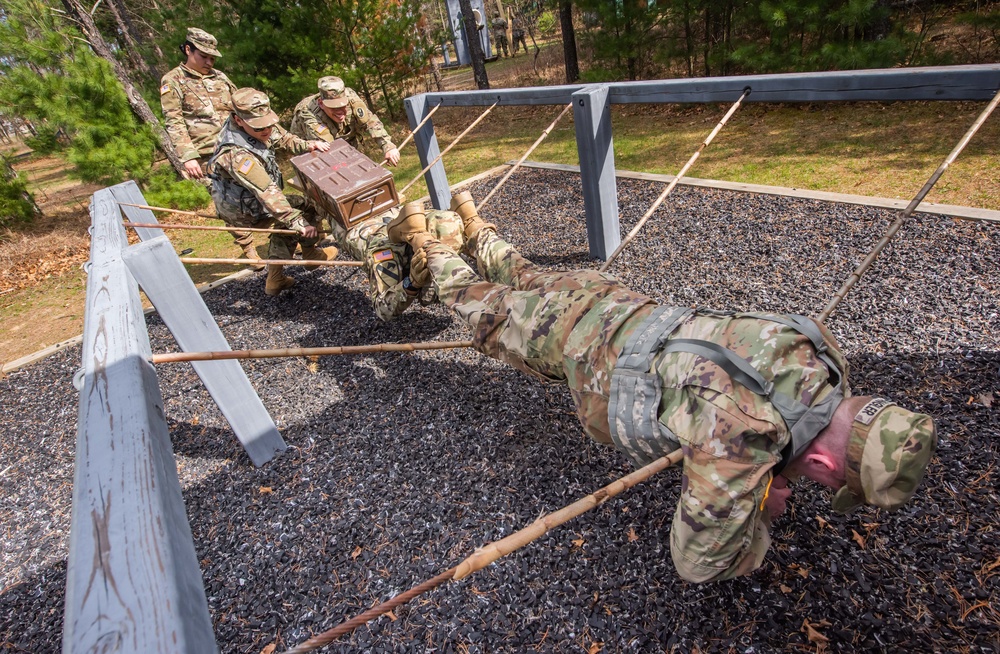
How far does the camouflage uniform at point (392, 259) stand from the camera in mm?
3344

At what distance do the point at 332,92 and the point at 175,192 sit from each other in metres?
4.75

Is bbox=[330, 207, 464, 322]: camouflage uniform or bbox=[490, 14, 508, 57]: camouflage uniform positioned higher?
bbox=[490, 14, 508, 57]: camouflage uniform

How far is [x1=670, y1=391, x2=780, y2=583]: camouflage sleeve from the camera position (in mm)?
1510

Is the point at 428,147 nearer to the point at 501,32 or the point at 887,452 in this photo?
the point at 887,452

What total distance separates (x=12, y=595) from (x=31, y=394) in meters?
2.36

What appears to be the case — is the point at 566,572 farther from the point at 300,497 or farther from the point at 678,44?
the point at 678,44

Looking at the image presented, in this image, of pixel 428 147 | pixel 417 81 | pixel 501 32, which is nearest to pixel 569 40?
pixel 417 81

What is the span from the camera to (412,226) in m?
3.19

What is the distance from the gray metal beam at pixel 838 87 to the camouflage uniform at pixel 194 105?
13.1 feet

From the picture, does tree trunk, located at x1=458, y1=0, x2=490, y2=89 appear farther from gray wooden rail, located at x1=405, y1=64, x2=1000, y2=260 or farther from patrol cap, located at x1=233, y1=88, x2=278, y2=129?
patrol cap, located at x1=233, y1=88, x2=278, y2=129

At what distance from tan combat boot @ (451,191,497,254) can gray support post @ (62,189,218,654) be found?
2241 millimetres

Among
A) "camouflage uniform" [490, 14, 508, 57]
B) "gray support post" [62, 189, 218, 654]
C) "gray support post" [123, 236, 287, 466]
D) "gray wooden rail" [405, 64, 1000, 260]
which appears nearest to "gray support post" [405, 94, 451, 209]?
"gray wooden rail" [405, 64, 1000, 260]

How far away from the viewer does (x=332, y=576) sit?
7.75 ft

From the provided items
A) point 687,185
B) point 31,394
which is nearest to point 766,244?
point 687,185
